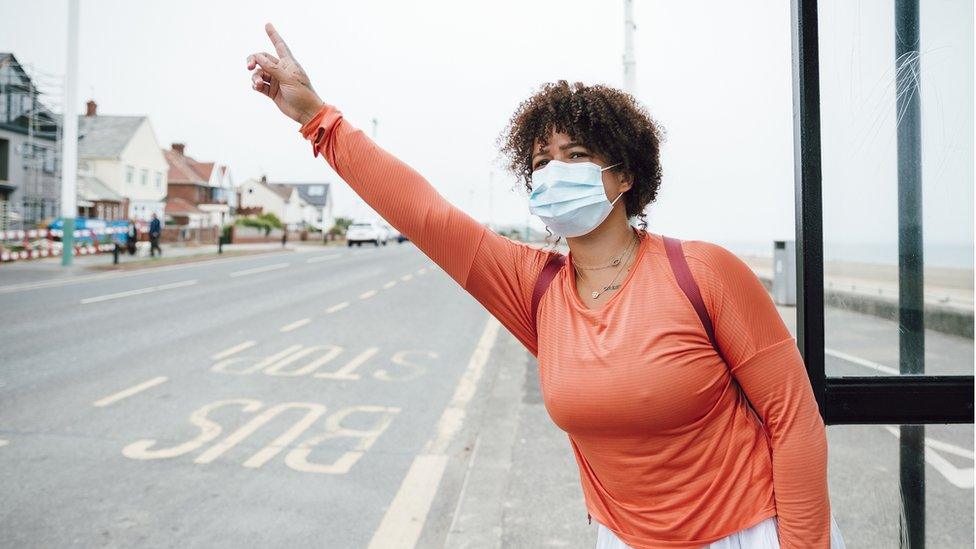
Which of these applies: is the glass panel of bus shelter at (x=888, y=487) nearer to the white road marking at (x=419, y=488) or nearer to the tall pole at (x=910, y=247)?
the tall pole at (x=910, y=247)

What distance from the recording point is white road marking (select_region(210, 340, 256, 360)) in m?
7.54

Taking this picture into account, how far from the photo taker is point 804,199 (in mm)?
1788

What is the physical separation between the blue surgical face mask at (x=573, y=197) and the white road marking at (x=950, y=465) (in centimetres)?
289

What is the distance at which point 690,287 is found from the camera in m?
1.43

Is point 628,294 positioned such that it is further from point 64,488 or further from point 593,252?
point 64,488

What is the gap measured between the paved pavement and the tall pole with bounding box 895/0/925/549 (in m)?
0.07

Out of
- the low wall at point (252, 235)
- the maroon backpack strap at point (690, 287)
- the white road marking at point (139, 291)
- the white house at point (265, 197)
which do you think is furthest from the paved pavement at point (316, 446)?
the white house at point (265, 197)

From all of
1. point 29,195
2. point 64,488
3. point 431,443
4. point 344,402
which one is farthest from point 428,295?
point 29,195

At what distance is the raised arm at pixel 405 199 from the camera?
1.66 meters

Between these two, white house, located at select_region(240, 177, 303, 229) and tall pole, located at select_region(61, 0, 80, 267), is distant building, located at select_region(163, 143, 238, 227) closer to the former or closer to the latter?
white house, located at select_region(240, 177, 303, 229)

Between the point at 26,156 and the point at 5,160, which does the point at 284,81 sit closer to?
the point at 5,160

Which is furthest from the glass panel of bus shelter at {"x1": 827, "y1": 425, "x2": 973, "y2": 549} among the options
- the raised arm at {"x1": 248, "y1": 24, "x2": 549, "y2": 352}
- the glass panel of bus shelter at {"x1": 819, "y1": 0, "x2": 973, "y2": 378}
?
the raised arm at {"x1": 248, "y1": 24, "x2": 549, "y2": 352}

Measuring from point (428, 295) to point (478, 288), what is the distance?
13.2 meters

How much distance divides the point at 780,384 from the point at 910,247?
872 mm
